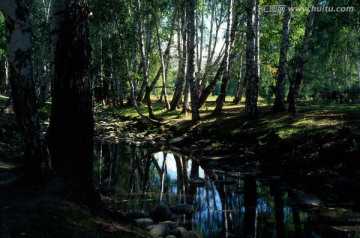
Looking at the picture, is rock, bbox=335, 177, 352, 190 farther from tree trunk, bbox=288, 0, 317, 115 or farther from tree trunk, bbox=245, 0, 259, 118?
tree trunk, bbox=245, 0, 259, 118

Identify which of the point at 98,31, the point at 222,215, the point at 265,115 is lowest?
the point at 222,215

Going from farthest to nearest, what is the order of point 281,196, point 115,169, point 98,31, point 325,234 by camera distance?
point 98,31, point 115,169, point 281,196, point 325,234

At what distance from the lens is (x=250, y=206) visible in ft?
26.7

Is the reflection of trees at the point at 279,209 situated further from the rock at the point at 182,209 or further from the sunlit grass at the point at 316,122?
the sunlit grass at the point at 316,122

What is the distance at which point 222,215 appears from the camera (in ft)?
25.1

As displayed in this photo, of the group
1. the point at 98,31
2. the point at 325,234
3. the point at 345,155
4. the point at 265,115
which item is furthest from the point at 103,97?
the point at 325,234

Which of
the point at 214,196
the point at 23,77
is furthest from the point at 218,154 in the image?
the point at 23,77

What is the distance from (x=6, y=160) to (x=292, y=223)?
27.7 ft

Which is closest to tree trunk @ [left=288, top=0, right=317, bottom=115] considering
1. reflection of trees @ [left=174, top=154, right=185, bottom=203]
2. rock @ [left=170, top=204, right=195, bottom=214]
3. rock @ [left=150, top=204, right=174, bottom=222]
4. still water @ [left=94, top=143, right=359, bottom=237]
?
still water @ [left=94, top=143, right=359, bottom=237]

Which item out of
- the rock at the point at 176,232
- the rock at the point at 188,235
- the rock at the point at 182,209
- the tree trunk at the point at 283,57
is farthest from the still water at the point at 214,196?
the tree trunk at the point at 283,57

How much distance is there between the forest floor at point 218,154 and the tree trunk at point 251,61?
712mm

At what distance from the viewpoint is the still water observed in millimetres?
6812

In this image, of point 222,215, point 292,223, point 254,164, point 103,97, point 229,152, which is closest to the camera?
point 292,223

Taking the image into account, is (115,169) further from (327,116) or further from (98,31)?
(98,31)
